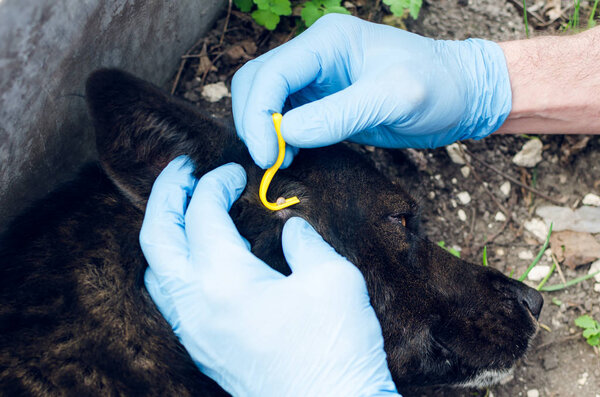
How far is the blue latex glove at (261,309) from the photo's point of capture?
2.21 meters

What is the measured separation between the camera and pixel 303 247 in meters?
2.27

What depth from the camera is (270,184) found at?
2.42m

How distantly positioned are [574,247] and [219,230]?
101 inches

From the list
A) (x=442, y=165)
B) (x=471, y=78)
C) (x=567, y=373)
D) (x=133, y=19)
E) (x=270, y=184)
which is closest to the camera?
(x=270, y=184)

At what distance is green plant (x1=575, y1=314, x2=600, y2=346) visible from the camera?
331 cm

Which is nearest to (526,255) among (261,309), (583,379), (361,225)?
(583,379)

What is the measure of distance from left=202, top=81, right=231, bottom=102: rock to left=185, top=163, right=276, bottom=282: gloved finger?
1445 mm

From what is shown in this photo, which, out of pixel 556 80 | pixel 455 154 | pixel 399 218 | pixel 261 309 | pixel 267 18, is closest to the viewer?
pixel 261 309

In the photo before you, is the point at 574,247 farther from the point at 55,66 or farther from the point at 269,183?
the point at 55,66

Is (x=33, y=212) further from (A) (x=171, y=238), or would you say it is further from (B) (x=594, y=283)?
(B) (x=594, y=283)

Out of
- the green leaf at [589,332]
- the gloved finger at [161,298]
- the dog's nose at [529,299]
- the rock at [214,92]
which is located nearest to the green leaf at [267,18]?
the rock at [214,92]

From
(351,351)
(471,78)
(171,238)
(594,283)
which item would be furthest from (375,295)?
(594,283)

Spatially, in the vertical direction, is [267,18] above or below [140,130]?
below

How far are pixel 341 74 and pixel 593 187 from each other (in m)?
2.09
